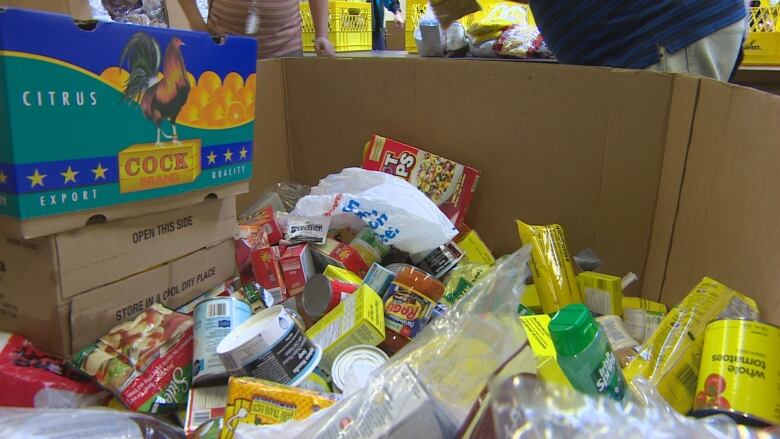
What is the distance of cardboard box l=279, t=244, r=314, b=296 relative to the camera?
113cm

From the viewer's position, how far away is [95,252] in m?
0.86

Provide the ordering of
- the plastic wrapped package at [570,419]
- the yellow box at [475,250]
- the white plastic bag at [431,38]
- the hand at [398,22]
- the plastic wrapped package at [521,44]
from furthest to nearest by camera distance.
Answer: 1. the hand at [398,22]
2. the white plastic bag at [431,38]
3. the plastic wrapped package at [521,44]
4. the yellow box at [475,250]
5. the plastic wrapped package at [570,419]

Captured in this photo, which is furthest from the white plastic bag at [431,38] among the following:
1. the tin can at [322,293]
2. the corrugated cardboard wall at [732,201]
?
the tin can at [322,293]

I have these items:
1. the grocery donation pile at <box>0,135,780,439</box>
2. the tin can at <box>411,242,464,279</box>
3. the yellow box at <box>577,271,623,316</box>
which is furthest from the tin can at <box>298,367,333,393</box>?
the yellow box at <box>577,271,623,316</box>

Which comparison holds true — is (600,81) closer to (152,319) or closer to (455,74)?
(455,74)

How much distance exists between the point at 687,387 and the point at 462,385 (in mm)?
347

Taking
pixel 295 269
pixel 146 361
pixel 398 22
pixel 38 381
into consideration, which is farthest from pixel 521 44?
pixel 398 22

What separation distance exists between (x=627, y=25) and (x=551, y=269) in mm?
513

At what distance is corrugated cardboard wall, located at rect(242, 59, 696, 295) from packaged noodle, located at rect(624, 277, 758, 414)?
1.12ft

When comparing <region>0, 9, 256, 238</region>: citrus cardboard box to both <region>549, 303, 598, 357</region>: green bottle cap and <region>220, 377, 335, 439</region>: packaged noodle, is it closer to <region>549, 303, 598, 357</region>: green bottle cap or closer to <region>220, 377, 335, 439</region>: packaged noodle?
<region>220, 377, 335, 439</region>: packaged noodle

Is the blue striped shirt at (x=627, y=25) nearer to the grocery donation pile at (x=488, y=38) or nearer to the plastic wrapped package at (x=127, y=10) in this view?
the grocery donation pile at (x=488, y=38)

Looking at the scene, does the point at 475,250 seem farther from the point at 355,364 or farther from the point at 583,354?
the point at 583,354

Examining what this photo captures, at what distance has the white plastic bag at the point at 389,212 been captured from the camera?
123cm

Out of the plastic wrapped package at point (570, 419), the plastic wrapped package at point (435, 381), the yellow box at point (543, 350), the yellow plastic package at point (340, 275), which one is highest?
the plastic wrapped package at point (570, 419)
